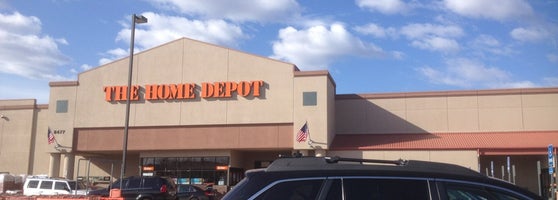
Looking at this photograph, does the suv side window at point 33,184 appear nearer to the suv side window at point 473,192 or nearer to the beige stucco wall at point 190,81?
the beige stucco wall at point 190,81

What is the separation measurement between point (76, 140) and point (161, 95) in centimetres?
790

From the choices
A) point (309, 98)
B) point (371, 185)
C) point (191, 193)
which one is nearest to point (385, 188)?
point (371, 185)

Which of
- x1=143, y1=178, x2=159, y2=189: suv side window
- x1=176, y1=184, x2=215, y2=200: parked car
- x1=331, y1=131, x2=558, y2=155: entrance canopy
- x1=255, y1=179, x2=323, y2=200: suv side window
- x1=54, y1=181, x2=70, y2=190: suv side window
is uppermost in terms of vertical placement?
x1=331, y1=131, x2=558, y2=155: entrance canopy

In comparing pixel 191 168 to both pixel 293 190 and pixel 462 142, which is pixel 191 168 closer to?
pixel 462 142

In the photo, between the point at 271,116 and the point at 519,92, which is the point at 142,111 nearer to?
the point at 271,116

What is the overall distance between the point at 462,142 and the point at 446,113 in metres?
3.85

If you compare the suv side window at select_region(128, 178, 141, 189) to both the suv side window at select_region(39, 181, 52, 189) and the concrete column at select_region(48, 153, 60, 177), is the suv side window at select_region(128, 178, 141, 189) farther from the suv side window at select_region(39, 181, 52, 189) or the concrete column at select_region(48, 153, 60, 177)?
the concrete column at select_region(48, 153, 60, 177)

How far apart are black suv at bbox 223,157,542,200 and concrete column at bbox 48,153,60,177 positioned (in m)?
43.4

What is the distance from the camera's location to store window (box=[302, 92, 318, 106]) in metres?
39.7

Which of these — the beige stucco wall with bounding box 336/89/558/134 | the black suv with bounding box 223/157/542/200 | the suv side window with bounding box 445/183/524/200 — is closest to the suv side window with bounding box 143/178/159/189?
the black suv with bounding box 223/157/542/200

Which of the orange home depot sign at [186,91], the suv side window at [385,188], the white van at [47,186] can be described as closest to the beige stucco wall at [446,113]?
the orange home depot sign at [186,91]

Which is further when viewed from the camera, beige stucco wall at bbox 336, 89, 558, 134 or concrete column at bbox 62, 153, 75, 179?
concrete column at bbox 62, 153, 75, 179

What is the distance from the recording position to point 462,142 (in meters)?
39.3

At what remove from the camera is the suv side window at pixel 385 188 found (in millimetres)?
4832
